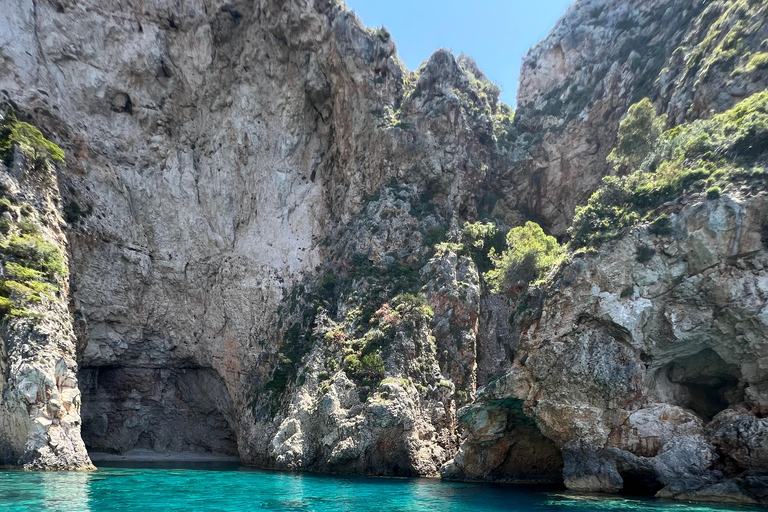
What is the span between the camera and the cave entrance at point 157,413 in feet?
140

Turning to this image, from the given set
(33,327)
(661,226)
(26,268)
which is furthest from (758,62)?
(26,268)

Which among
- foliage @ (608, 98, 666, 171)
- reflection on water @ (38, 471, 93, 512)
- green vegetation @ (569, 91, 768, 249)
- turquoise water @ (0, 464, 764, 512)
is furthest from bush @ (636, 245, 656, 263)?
reflection on water @ (38, 471, 93, 512)

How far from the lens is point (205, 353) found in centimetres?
4369

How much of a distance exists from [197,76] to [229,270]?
742 inches

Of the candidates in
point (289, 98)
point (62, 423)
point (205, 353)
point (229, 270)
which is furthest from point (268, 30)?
point (62, 423)

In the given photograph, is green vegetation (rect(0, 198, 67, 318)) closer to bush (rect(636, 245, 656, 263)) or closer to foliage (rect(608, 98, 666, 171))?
bush (rect(636, 245, 656, 263))

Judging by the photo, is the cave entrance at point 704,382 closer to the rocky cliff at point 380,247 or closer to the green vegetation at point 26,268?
the rocky cliff at point 380,247

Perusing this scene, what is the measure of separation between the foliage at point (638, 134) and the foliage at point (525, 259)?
25.6 feet

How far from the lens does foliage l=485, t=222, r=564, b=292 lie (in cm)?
3297

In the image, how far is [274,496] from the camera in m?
20.2

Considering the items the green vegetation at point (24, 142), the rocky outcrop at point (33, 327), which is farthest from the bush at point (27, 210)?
the green vegetation at point (24, 142)

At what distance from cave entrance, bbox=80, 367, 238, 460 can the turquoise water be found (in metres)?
18.9

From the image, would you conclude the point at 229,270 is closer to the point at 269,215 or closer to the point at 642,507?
the point at 269,215

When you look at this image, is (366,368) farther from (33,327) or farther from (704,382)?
(33,327)
